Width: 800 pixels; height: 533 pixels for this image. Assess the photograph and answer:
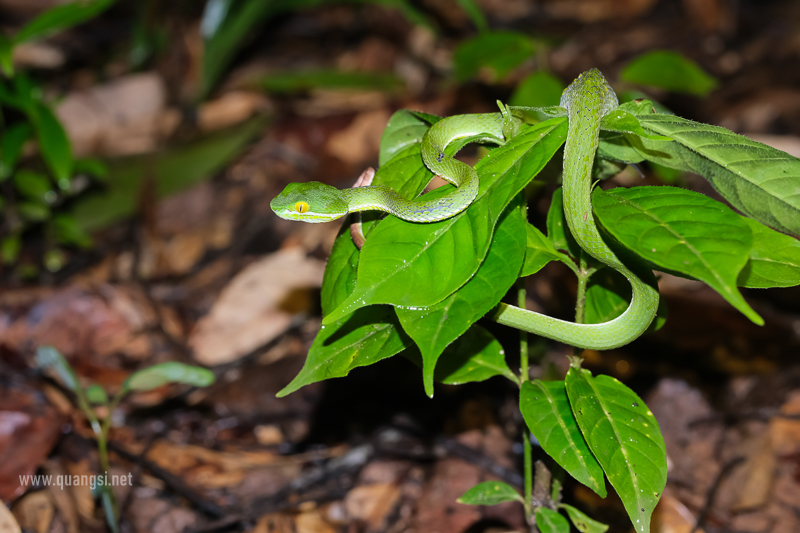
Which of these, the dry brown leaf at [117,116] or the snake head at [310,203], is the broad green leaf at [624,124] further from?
the dry brown leaf at [117,116]

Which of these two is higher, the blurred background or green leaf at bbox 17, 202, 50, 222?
green leaf at bbox 17, 202, 50, 222

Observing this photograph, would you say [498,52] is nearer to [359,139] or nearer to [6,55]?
[359,139]

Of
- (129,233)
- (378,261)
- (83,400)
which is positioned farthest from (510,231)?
(129,233)

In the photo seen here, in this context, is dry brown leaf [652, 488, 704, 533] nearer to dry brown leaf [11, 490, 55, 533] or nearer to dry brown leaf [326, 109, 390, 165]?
dry brown leaf [11, 490, 55, 533]

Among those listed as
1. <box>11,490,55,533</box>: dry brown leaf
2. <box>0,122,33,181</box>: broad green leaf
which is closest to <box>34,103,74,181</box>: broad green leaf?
<box>0,122,33,181</box>: broad green leaf

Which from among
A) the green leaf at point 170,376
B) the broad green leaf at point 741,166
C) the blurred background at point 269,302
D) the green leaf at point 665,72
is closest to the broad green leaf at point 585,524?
the blurred background at point 269,302

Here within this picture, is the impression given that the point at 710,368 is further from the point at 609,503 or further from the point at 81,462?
the point at 81,462
